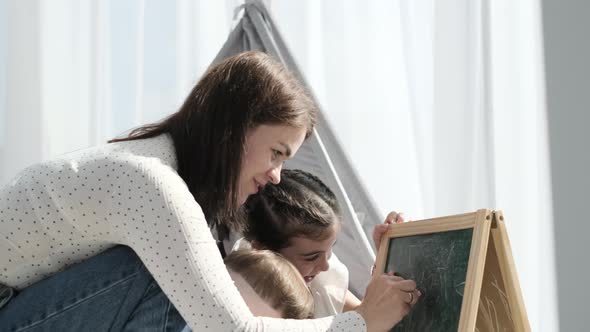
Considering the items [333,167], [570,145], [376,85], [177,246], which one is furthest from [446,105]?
[177,246]

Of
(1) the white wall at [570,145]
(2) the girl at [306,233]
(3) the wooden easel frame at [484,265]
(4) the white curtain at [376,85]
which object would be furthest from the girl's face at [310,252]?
(1) the white wall at [570,145]

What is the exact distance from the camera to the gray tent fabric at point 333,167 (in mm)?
1523

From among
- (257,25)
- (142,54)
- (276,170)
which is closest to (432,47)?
(257,25)

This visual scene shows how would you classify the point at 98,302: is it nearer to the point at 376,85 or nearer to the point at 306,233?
the point at 306,233

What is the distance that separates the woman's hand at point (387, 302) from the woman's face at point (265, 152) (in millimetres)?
232

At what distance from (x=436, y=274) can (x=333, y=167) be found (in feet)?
2.06

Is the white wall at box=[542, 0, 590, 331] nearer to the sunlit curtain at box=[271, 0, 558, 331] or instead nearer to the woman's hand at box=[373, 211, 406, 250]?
the sunlit curtain at box=[271, 0, 558, 331]

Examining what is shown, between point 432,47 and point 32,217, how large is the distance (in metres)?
1.47

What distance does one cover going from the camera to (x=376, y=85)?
2150 millimetres

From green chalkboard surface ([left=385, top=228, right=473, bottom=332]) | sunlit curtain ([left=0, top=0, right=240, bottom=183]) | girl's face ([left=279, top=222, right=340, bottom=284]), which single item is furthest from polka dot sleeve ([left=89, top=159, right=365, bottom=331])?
sunlit curtain ([left=0, top=0, right=240, bottom=183])

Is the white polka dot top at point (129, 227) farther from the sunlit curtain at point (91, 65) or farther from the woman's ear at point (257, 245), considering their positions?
the sunlit curtain at point (91, 65)

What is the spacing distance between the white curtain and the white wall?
3 centimetres

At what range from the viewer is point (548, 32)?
212cm

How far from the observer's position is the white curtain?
209 centimetres
